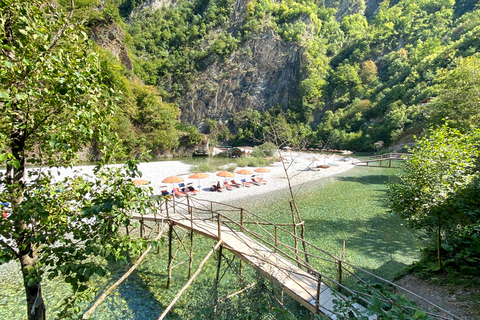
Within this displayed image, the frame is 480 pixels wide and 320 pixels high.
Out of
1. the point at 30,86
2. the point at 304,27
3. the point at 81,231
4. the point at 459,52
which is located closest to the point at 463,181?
the point at 81,231

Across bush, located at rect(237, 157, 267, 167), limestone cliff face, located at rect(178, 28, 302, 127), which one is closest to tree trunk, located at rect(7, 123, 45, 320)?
bush, located at rect(237, 157, 267, 167)

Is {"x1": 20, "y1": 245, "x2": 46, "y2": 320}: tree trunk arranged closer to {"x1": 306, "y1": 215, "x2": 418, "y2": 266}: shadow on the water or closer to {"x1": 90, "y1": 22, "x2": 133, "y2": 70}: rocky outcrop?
{"x1": 306, "y1": 215, "x2": 418, "y2": 266}: shadow on the water

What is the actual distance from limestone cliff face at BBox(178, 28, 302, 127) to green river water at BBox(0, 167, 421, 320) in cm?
6639

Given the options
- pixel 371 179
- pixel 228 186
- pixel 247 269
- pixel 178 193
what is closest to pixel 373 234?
pixel 247 269

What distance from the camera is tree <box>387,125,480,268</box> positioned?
6480 mm

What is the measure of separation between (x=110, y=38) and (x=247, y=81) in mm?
50493

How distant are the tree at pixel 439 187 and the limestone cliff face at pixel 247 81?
7495cm

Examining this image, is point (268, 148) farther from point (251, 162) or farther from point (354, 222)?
point (354, 222)

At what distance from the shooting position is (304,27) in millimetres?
86938

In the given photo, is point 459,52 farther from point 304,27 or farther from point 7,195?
point 7,195

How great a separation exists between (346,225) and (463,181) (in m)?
8.49

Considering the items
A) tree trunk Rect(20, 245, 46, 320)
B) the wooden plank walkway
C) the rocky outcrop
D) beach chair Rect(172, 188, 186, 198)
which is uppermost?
the rocky outcrop

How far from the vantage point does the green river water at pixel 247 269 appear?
23.3ft

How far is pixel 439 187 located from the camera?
23.1ft
